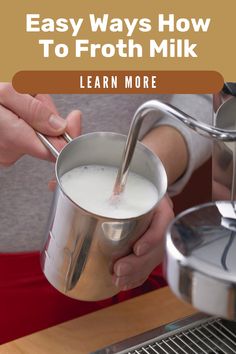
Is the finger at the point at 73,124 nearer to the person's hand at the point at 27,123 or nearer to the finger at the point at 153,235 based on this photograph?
the person's hand at the point at 27,123

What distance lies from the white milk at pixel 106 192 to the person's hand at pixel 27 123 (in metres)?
0.06

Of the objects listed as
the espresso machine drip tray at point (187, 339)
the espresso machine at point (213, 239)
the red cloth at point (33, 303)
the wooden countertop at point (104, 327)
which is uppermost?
the espresso machine at point (213, 239)

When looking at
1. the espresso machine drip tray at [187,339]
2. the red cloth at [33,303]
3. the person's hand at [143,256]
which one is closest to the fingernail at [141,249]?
the person's hand at [143,256]

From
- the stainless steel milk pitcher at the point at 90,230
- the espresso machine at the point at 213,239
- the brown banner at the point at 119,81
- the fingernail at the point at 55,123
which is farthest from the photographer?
the brown banner at the point at 119,81

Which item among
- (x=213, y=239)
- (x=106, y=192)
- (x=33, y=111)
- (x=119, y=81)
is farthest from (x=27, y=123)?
(x=213, y=239)

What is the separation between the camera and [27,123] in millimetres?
807

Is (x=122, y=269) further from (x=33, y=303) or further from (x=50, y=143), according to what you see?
(x=33, y=303)

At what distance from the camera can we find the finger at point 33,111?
2.59 feet

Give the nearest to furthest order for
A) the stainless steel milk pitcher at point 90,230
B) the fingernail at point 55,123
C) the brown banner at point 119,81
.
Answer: the stainless steel milk pitcher at point 90,230 < the fingernail at point 55,123 < the brown banner at point 119,81

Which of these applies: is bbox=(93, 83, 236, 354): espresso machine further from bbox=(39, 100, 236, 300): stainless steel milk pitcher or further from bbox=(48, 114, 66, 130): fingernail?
bbox=(48, 114, 66, 130): fingernail

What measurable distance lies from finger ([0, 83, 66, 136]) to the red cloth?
0.99ft

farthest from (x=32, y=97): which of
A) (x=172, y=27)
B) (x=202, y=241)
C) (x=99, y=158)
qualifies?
(x=202, y=241)

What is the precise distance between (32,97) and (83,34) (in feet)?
0.67

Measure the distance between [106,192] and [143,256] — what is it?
0.08 meters
